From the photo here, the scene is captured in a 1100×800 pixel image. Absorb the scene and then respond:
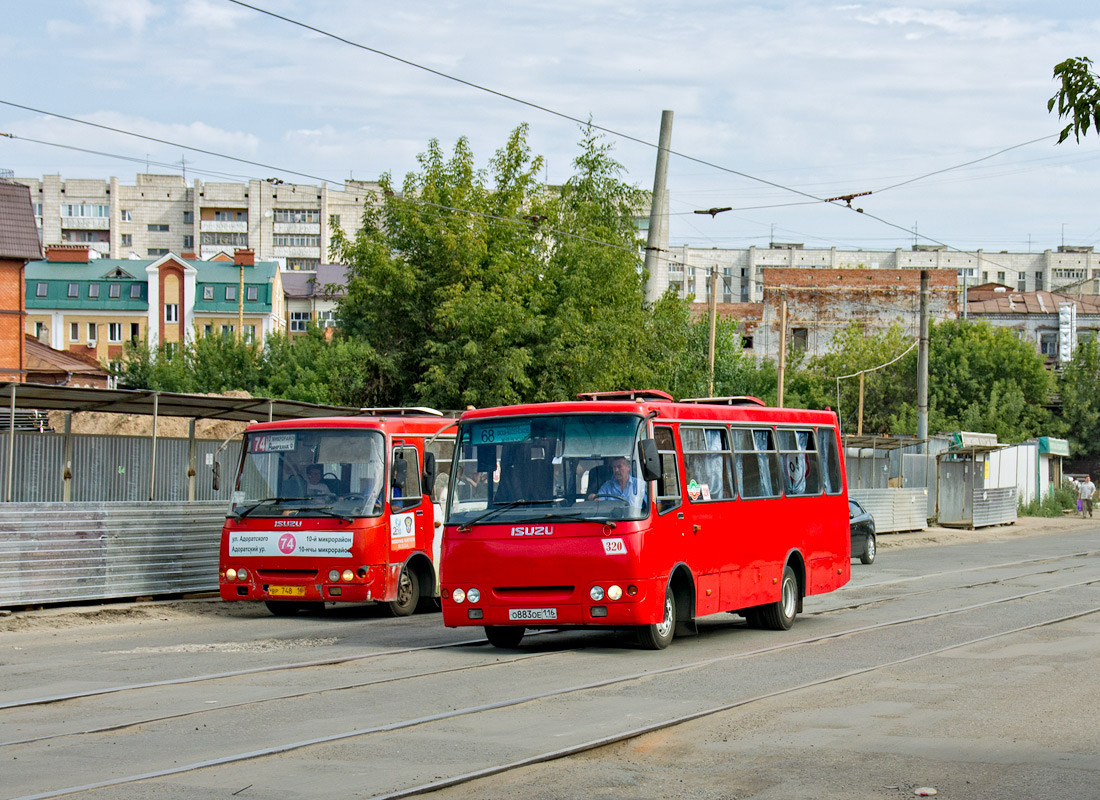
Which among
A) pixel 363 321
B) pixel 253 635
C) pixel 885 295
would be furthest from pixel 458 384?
pixel 885 295

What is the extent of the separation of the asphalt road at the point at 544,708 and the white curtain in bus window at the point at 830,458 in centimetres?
179

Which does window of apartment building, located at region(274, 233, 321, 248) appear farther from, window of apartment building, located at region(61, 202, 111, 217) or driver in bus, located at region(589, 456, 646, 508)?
driver in bus, located at region(589, 456, 646, 508)

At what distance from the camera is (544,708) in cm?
963

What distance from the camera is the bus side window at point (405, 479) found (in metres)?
16.4

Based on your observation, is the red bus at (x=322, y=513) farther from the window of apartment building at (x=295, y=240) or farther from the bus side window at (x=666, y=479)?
the window of apartment building at (x=295, y=240)

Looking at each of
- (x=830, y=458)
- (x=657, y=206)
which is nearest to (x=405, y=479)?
(x=830, y=458)

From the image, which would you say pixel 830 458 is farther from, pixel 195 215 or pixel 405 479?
pixel 195 215

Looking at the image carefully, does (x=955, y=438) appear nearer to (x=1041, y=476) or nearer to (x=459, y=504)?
(x=1041, y=476)

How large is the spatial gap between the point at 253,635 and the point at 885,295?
8699 cm

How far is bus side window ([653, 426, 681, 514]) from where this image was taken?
1312 centimetres

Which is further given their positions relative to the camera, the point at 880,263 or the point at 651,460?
the point at 880,263

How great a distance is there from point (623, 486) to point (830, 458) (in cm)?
575

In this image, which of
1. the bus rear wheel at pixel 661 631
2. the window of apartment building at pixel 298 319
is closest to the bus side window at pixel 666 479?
the bus rear wheel at pixel 661 631

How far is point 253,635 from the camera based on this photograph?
14906 millimetres
